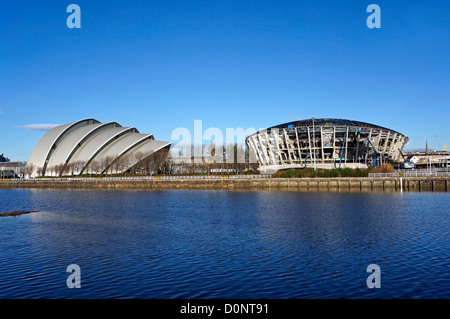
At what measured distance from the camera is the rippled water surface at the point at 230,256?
10945mm

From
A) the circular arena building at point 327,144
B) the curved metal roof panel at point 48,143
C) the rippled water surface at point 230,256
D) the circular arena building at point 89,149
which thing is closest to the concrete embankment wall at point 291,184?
the circular arena building at point 89,149

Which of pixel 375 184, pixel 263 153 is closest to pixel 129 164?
pixel 263 153

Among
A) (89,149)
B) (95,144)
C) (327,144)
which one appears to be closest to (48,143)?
(89,149)

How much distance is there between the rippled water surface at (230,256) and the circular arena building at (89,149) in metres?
69.2

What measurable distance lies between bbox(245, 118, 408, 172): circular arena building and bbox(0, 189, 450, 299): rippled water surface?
59.8 metres

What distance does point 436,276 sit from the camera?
11.7m

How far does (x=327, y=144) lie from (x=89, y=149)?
2196 inches

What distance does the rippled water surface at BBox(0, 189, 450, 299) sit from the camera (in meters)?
10.9

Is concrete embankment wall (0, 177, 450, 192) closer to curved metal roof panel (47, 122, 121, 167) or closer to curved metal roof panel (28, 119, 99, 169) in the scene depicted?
curved metal roof panel (47, 122, 121, 167)

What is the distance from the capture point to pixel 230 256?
14.8 metres

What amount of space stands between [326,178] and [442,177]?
1490 centimetres
